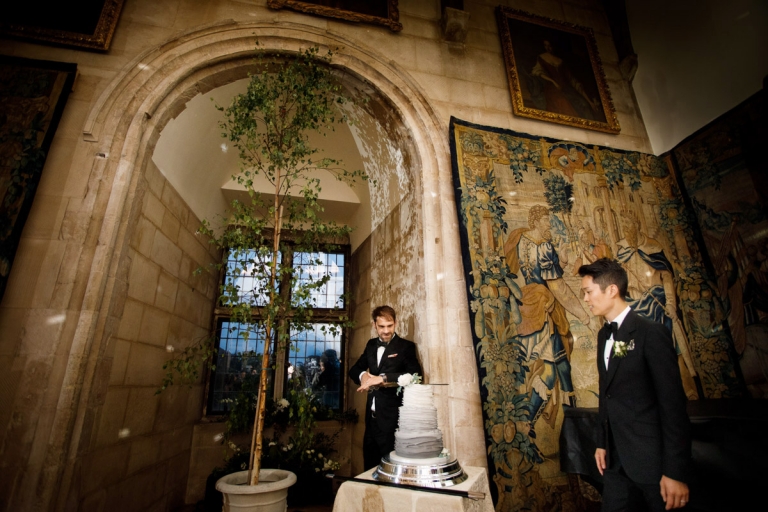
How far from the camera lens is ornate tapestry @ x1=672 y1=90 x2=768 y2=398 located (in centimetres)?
313

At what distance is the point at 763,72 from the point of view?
329cm

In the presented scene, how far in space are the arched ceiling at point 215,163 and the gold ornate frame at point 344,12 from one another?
813 mm

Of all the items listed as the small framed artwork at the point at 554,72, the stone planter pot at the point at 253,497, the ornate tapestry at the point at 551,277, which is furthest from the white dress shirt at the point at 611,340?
the small framed artwork at the point at 554,72

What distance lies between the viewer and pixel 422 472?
1.38m

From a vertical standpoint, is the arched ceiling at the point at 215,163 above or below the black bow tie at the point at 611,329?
above

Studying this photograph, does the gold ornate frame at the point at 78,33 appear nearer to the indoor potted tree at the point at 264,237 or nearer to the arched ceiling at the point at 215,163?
the arched ceiling at the point at 215,163

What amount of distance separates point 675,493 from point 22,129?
4.27 m

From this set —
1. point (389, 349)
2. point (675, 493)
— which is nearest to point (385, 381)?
point (389, 349)

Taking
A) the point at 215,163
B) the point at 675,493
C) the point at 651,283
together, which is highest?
the point at 215,163

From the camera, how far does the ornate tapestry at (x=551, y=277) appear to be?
2.78m

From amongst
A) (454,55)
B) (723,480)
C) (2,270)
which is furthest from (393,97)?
(723,480)

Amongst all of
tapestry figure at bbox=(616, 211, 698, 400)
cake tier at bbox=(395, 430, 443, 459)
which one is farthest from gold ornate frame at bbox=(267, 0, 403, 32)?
cake tier at bbox=(395, 430, 443, 459)

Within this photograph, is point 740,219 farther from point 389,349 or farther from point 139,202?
point 139,202

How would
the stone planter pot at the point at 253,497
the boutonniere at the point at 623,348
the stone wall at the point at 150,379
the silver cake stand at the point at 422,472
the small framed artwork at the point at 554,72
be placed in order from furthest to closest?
the small framed artwork at the point at 554,72, the stone wall at the point at 150,379, the stone planter pot at the point at 253,497, the boutonniere at the point at 623,348, the silver cake stand at the point at 422,472
